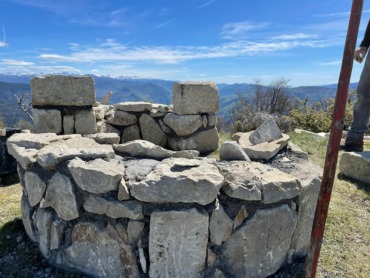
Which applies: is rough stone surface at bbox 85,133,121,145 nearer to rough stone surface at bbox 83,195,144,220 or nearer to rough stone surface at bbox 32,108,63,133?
rough stone surface at bbox 83,195,144,220

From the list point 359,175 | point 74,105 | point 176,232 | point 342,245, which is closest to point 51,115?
point 74,105

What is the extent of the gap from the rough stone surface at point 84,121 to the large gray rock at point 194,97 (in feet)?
4.95

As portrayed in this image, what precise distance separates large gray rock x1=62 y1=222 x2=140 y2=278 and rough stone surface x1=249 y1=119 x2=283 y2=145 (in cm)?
204

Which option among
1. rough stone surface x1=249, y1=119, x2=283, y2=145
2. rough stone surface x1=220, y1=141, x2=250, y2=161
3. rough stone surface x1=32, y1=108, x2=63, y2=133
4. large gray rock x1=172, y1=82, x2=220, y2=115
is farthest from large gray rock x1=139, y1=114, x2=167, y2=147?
rough stone surface x1=220, y1=141, x2=250, y2=161

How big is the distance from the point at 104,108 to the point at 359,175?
4.72 meters

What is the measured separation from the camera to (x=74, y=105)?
5008 millimetres

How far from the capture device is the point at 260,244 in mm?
2695

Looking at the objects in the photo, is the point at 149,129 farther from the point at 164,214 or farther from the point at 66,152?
the point at 164,214

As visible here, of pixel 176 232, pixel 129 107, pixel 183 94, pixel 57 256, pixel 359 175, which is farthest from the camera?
pixel 129 107

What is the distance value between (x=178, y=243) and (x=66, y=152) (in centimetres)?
131

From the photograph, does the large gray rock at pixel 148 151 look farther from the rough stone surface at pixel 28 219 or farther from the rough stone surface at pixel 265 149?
the rough stone surface at pixel 28 219

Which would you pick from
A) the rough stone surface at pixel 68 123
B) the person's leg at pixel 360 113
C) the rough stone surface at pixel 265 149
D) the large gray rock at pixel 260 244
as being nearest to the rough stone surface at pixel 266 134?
the rough stone surface at pixel 265 149

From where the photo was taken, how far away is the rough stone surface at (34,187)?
289cm

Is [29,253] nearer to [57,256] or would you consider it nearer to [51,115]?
[57,256]
